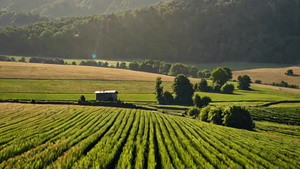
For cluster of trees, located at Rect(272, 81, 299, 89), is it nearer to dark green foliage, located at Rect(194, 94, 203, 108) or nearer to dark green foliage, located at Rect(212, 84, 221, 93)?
dark green foliage, located at Rect(212, 84, 221, 93)

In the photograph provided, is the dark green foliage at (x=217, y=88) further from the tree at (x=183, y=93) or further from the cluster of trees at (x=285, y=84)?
the cluster of trees at (x=285, y=84)

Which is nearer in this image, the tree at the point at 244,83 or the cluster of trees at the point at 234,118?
the cluster of trees at the point at 234,118

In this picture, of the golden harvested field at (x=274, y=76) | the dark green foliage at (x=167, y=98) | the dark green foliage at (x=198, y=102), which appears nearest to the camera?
the dark green foliage at (x=198, y=102)

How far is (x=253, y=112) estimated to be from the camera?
253 ft

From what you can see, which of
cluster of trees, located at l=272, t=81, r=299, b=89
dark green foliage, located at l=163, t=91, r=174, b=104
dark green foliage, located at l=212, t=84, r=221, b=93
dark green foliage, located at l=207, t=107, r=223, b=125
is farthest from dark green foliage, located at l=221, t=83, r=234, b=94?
dark green foliage, located at l=207, t=107, r=223, b=125

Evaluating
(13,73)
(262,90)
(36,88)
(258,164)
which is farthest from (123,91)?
(258,164)

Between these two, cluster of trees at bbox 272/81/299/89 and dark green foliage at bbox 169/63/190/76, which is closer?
cluster of trees at bbox 272/81/299/89

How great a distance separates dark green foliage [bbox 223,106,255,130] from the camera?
57031mm

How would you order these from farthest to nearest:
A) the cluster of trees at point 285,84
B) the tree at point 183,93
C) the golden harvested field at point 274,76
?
the golden harvested field at point 274,76 → the cluster of trees at point 285,84 → the tree at point 183,93

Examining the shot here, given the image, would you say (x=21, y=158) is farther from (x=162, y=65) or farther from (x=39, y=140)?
(x=162, y=65)

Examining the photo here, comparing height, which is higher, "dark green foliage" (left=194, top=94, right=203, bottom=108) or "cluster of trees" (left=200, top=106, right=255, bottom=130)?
"dark green foliage" (left=194, top=94, right=203, bottom=108)


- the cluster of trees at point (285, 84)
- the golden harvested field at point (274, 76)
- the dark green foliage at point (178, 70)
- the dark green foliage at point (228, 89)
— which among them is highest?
the dark green foliage at point (178, 70)

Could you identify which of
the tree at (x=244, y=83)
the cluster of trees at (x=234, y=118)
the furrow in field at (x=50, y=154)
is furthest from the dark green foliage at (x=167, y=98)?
the furrow in field at (x=50, y=154)

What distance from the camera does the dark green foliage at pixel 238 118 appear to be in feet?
187
